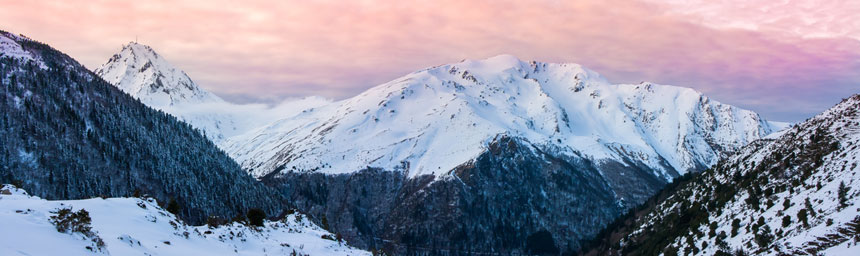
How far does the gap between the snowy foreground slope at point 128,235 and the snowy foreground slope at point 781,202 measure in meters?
47.0

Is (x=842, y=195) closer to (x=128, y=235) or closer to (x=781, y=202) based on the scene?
(x=781, y=202)

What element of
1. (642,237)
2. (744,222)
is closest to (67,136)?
(642,237)

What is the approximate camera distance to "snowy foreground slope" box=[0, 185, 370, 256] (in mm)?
29016

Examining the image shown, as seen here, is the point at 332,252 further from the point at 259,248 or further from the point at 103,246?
the point at 103,246

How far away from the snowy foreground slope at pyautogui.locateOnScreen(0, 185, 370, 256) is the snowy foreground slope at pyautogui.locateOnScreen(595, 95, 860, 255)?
154 feet

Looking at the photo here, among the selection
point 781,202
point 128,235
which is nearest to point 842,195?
point 781,202

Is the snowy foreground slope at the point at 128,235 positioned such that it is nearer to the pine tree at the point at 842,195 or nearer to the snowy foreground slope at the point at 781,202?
the snowy foreground slope at the point at 781,202

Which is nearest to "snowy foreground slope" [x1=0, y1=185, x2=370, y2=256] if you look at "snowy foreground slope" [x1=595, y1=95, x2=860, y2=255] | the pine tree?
"snowy foreground slope" [x1=595, y1=95, x2=860, y2=255]

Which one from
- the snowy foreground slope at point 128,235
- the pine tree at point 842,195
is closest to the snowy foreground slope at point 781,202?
the pine tree at point 842,195

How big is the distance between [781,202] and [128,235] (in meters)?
83.1

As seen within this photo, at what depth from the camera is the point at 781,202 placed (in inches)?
3465

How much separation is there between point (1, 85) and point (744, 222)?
195849 millimetres

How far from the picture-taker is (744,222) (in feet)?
303

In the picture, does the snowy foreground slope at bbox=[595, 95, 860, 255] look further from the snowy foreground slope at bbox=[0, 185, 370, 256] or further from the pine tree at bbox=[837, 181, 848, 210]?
the snowy foreground slope at bbox=[0, 185, 370, 256]
